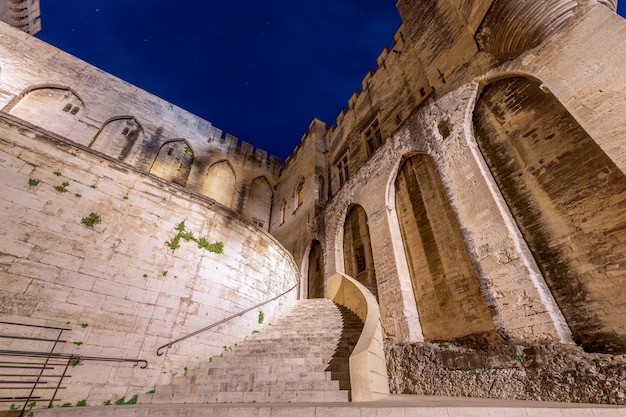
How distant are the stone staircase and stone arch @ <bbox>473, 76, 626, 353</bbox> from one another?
4.16m

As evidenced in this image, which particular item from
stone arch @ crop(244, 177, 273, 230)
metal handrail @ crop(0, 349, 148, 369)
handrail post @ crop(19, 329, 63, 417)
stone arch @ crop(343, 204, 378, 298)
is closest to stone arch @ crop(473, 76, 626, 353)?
stone arch @ crop(343, 204, 378, 298)

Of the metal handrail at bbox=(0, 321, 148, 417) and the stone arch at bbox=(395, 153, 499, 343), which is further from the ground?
the stone arch at bbox=(395, 153, 499, 343)

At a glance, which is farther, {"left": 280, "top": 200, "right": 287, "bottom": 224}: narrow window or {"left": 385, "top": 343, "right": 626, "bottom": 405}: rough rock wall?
{"left": 280, "top": 200, "right": 287, "bottom": 224}: narrow window

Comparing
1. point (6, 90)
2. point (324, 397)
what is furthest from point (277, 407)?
point (6, 90)

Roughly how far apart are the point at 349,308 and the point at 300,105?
Result: 58584 millimetres

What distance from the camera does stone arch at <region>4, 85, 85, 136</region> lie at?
12289 millimetres

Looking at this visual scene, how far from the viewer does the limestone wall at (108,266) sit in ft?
14.9

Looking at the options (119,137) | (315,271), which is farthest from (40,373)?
(119,137)

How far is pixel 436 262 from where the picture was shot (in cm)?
716

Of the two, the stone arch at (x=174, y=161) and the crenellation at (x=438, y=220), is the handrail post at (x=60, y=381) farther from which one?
the stone arch at (x=174, y=161)

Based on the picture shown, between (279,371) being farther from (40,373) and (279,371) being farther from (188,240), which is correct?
(188,240)

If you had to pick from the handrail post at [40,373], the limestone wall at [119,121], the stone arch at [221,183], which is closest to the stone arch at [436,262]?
the handrail post at [40,373]

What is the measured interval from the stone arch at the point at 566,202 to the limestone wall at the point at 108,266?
6.99m

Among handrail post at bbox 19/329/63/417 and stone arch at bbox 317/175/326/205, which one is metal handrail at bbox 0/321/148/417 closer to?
handrail post at bbox 19/329/63/417
